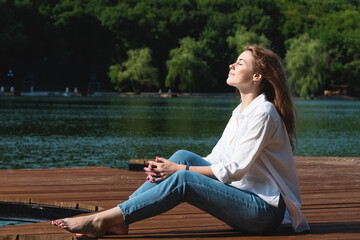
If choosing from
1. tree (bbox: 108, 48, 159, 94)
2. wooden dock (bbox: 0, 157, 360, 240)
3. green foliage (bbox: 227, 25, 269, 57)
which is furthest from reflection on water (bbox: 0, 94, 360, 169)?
tree (bbox: 108, 48, 159, 94)

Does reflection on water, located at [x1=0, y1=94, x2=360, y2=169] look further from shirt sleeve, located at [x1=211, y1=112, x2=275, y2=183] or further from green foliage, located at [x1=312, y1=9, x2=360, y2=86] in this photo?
green foliage, located at [x1=312, y1=9, x2=360, y2=86]

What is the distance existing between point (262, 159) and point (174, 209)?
3.90 feet

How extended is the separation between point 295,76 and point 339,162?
45338 mm

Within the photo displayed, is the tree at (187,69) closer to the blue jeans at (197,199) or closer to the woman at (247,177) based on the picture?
the woman at (247,177)

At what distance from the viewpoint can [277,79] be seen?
303cm

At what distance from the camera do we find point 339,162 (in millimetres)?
7062

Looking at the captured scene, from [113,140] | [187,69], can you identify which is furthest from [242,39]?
[113,140]

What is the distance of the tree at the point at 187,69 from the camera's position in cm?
5753

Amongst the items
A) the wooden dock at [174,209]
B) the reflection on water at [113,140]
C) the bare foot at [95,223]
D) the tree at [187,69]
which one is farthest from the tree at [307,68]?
the bare foot at [95,223]

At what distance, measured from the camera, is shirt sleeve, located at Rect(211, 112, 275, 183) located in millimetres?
2885

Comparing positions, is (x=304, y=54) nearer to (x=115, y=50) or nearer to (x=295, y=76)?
(x=295, y=76)

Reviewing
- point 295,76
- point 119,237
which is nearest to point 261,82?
Answer: point 119,237

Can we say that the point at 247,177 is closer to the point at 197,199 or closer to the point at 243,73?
the point at 197,199

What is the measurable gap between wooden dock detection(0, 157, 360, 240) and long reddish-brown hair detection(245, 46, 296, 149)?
55 centimetres
